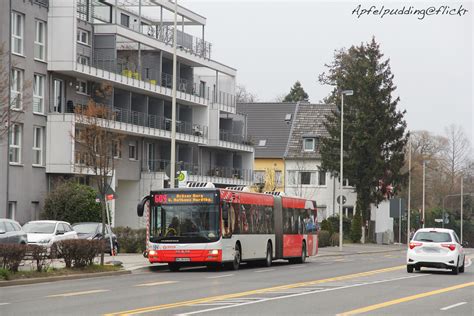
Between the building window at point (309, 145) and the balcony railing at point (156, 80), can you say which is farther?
the building window at point (309, 145)

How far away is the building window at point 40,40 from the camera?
5391 centimetres

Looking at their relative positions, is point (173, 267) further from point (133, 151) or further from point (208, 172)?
point (208, 172)

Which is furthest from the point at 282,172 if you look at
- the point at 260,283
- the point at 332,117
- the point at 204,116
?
the point at 260,283

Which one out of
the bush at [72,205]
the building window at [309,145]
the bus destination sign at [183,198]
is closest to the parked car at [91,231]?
the bush at [72,205]

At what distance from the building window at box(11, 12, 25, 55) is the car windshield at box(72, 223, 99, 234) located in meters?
12.1

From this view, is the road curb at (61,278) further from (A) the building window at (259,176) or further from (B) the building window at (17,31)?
(A) the building window at (259,176)

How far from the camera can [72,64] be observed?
54.4m

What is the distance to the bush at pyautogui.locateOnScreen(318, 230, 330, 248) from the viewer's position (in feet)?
217

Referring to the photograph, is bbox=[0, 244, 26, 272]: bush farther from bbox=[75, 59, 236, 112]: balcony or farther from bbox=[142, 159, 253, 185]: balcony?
bbox=[142, 159, 253, 185]: balcony

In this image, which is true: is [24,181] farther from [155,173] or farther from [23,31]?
[155,173]

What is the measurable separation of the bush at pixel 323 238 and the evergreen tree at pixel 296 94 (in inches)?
2617

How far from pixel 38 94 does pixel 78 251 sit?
26.3 metres

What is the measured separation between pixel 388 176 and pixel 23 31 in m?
41.2

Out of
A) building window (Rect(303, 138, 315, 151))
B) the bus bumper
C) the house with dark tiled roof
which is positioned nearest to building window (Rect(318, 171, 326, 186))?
the house with dark tiled roof
